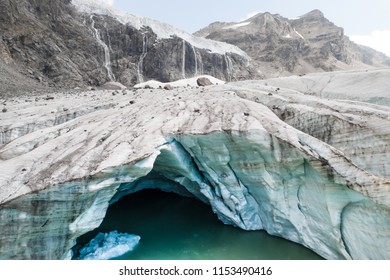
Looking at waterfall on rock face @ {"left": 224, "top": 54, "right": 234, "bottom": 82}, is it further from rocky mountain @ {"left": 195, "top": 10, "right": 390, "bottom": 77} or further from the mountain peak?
the mountain peak

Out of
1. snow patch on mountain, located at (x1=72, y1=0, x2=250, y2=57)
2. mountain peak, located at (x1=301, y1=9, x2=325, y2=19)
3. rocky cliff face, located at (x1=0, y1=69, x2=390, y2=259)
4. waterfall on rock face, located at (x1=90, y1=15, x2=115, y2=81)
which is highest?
mountain peak, located at (x1=301, y1=9, x2=325, y2=19)

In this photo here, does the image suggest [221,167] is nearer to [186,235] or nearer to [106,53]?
[186,235]

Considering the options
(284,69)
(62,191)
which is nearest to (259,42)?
(284,69)

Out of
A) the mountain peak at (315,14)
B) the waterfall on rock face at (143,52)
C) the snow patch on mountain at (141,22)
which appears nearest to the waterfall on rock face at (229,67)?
the snow patch on mountain at (141,22)

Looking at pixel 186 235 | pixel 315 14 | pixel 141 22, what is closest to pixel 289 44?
pixel 315 14

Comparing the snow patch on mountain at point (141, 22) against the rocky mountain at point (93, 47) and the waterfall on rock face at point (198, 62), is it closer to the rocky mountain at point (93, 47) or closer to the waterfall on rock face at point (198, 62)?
the rocky mountain at point (93, 47)

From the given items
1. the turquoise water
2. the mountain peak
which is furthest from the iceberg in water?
the mountain peak
